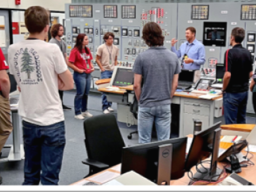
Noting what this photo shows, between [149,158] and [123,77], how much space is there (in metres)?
3.93

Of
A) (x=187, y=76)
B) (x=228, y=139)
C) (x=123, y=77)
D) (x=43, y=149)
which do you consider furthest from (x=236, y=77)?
(x=43, y=149)

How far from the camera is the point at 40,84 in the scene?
89.9 inches

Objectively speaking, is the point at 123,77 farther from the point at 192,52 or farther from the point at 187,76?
the point at 192,52

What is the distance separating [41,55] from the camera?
88.5 inches

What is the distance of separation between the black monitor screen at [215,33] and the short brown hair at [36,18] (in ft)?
16.0

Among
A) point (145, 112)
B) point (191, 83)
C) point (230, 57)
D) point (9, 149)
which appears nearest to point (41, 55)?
point (145, 112)

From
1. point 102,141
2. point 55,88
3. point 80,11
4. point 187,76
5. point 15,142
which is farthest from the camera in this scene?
point 80,11

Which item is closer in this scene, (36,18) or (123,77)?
(36,18)

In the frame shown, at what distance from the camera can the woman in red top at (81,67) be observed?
5.88 m

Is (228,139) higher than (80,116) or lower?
higher

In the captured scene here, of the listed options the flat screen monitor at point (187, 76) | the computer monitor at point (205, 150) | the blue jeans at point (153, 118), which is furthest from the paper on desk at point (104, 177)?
the flat screen monitor at point (187, 76)

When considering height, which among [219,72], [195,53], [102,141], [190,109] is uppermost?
[195,53]

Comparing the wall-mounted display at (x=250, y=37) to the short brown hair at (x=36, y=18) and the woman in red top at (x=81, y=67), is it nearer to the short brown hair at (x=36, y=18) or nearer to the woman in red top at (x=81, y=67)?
the woman in red top at (x=81, y=67)

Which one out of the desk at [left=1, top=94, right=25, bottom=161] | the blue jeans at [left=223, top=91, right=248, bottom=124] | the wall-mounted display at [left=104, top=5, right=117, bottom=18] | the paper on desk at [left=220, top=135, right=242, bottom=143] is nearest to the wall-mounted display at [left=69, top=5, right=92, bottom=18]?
the wall-mounted display at [left=104, top=5, right=117, bottom=18]
